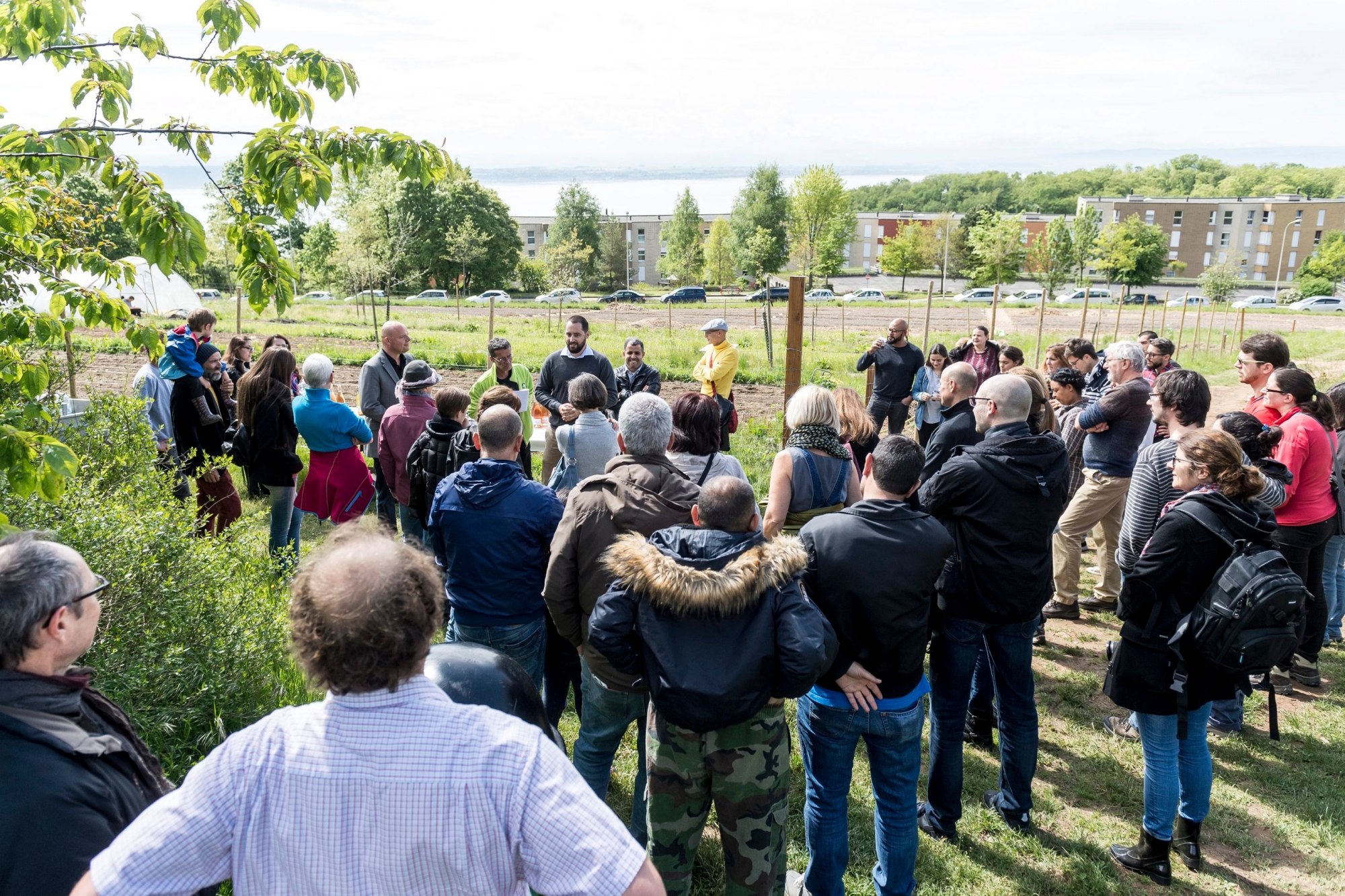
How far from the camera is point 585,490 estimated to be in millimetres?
3547

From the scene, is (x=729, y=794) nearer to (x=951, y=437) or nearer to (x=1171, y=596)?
(x=1171, y=596)

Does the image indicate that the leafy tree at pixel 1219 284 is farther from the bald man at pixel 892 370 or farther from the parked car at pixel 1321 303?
the bald man at pixel 892 370

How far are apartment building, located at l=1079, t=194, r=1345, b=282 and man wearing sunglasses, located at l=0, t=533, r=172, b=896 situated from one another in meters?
110

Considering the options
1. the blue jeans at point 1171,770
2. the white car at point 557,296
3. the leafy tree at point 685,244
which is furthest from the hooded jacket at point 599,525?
the leafy tree at point 685,244

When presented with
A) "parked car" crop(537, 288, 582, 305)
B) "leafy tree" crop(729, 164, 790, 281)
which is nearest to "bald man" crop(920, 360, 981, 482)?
"parked car" crop(537, 288, 582, 305)

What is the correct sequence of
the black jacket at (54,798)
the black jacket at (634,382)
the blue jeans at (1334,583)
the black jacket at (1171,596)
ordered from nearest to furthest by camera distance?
the black jacket at (54,798) < the black jacket at (1171,596) < the blue jeans at (1334,583) < the black jacket at (634,382)

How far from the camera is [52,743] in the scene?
1850mm

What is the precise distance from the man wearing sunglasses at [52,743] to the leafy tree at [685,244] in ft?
232

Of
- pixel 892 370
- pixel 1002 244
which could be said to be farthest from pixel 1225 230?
pixel 892 370

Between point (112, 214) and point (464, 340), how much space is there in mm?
21544

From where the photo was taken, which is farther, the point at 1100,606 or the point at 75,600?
the point at 1100,606

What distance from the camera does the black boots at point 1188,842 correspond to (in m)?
3.89

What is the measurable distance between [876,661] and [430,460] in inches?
110

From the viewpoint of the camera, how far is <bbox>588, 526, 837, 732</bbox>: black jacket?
8.98 ft
